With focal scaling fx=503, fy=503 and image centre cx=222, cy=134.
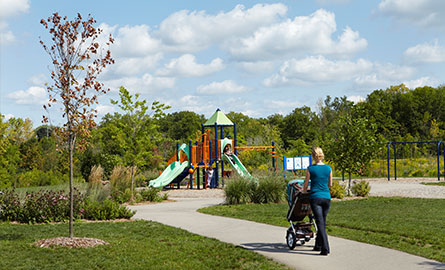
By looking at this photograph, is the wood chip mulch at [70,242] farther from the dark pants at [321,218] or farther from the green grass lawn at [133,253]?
the dark pants at [321,218]

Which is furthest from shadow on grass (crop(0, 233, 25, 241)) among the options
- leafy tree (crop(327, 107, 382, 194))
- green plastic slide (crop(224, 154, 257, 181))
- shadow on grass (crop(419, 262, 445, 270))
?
green plastic slide (crop(224, 154, 257, 181))

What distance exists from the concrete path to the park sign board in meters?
14.7

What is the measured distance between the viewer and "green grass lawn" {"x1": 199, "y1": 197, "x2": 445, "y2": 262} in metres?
8.95

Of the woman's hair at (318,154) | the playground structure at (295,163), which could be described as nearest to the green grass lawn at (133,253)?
the woman's hair at (318,154)

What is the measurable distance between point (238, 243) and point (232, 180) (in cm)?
765

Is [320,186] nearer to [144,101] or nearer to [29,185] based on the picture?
[144,101]

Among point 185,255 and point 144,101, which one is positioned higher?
point 144,101

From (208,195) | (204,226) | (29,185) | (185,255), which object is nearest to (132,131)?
(208,195)

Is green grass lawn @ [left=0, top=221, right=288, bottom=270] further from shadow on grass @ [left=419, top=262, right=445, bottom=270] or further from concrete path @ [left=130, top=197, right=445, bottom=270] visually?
shadow on grass @ [left=419, top=262, right=445, bottom=270]

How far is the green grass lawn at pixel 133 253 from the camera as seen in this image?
750 cm

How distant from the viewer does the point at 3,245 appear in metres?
9.22

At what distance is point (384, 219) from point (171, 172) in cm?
1614

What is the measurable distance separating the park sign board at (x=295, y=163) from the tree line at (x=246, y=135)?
2109mm

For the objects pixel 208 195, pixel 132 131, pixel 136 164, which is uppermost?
pixel 132 131
